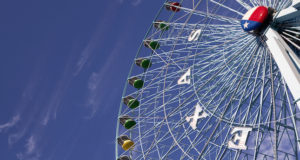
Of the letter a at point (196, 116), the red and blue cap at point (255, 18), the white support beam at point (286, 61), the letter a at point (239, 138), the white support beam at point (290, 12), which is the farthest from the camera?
the letter a at point (196, 116)

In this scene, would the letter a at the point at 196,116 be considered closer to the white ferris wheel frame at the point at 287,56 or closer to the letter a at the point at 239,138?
the letter a at the point at 239,138

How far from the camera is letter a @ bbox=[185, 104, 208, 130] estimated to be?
1572 centimetres

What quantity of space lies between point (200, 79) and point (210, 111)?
1958 millimetres

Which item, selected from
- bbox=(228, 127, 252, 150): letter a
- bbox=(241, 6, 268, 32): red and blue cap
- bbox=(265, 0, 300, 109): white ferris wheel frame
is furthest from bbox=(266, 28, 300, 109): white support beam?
→ bbox=(228, 127, 252, 150): letter a

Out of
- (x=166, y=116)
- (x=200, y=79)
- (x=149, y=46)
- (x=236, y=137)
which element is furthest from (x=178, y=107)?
(x=149, y=46)

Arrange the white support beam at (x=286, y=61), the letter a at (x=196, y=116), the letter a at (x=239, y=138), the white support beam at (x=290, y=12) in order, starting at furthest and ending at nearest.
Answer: the letter a at (x=196, y=116) < the letter a at (x=239, y=138) < the white support beam at (x=290, y=12) < the white support beam at (x=286, y=61)

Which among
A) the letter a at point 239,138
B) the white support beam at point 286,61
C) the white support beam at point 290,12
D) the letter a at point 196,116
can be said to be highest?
the white support beam at point 290,12

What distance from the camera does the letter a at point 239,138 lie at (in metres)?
12.7

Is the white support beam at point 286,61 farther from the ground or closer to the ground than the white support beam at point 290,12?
closer to the ground

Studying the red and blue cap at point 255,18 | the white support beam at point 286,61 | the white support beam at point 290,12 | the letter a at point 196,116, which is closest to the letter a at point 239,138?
the letter a at point 196,116

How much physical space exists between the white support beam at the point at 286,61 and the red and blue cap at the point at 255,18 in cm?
58

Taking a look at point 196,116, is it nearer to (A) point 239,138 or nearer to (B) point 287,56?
(A) point 239,138

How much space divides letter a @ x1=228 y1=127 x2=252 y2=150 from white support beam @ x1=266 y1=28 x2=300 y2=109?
317cm

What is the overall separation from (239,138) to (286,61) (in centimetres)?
389
